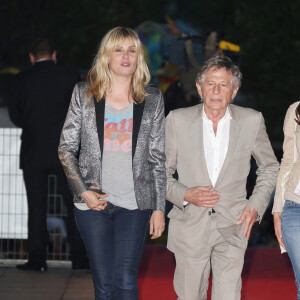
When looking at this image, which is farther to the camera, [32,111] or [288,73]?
[288,73]

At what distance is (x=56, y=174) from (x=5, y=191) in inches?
28.5

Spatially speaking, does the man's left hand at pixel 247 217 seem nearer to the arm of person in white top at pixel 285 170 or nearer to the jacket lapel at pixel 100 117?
the arm of person in white top at pixel 285 170

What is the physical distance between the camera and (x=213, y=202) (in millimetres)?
5125

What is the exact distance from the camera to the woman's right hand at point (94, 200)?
5.03m

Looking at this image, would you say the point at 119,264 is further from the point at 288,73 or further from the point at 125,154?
the point at 288,73

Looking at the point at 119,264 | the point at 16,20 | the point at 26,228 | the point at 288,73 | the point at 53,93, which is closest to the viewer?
the point at 119,264

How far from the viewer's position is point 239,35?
26.8 meters

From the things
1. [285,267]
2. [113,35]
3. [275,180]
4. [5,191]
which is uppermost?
[113,35]

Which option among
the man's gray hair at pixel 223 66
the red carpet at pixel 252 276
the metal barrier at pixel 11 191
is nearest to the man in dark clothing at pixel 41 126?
the metal barrier at pixel 11 191

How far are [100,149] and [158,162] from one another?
339mm

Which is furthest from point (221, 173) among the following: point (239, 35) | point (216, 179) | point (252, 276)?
point (239, 35)

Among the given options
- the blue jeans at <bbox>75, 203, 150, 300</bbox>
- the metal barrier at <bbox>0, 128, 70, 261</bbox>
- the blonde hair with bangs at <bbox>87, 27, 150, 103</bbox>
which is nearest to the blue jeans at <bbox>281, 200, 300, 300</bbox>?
the blue jeans at <bbox>75, 203, 150, 300</bbox>

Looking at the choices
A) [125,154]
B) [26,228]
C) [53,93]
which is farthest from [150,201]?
[26,228]

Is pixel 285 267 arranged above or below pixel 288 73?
below
